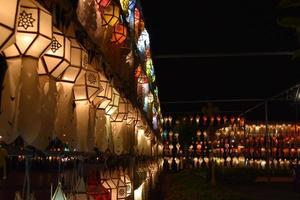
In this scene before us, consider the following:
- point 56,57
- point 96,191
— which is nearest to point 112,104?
point 96,191

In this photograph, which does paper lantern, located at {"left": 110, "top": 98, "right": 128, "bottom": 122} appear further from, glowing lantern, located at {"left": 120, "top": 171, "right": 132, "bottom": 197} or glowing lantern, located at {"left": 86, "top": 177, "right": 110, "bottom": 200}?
glowing lantern, located at {"left": 86, "top": 177, "right": 110, "bottom": 200}

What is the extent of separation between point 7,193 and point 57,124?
11.1 m

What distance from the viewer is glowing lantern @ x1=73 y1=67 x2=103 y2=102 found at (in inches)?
167

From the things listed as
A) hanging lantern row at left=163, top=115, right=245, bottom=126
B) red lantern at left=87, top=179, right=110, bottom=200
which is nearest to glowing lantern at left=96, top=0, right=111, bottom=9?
red lantern at left=87, top=179, right=110, bottom=200

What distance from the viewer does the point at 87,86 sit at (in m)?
4.28

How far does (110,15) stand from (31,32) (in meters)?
3.75

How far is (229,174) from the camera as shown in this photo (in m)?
31.2

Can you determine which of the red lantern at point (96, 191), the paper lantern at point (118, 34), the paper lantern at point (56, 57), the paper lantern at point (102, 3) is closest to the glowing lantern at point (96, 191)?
the red lantern at point (96, 191)

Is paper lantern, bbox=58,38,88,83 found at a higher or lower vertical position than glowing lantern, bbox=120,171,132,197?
higher

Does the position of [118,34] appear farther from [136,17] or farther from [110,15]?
[136,17]

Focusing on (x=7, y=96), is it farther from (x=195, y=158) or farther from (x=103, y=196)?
(x=195, y=158)

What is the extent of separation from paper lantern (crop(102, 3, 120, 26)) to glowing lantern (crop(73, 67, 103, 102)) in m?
2.19

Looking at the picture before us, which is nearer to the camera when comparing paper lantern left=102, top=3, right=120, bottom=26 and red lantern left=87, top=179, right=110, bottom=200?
red lantern left=87, top=179, right=110, bottom=200

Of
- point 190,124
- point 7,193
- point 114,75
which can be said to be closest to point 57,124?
point 114,75
